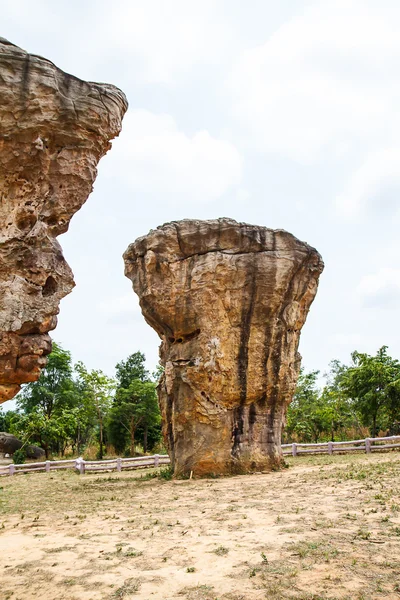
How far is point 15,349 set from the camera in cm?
458

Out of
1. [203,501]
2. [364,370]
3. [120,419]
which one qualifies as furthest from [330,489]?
[120,419]

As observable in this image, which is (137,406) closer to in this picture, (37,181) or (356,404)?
(356,404)

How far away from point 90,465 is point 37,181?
786 inches

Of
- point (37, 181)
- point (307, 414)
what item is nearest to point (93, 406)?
point (307, 414)

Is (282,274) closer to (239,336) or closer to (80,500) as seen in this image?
(239,336)

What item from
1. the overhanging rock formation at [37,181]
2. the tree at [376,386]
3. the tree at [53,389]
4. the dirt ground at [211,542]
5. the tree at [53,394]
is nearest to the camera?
the overhanging rock formation at [37,181]

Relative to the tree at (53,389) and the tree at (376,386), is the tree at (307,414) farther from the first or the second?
the tree at (53,389)

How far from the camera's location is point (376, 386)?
92.5 feet

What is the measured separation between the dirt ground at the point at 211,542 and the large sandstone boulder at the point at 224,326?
275 centimetres

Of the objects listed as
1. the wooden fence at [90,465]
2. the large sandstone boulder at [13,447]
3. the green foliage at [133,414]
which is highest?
the green foliage at [133,414]

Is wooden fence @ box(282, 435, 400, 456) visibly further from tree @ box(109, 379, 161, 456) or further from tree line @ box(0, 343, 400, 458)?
tree @ box(109, 379, 161, 456)

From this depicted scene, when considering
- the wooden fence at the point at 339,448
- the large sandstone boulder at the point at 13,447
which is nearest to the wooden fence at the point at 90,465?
the wooden fence at the point at 339,448

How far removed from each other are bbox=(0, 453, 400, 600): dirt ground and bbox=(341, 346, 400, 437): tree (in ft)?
46.1

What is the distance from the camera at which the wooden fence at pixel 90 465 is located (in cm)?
2231
